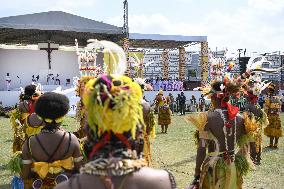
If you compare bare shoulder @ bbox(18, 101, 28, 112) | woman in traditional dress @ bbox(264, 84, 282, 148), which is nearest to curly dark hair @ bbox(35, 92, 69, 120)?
bare shoulder @ bbox(18, 101, 28, 112)

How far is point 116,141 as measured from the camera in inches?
86.4

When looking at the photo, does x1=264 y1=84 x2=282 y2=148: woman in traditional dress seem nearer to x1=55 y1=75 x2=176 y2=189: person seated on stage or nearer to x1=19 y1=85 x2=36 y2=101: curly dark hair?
x1=19 y1=85 x2=36 y2=101: curly dark hair

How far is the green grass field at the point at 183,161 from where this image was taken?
825cm

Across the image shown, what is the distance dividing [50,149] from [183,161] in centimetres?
659

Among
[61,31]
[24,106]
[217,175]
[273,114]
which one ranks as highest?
[61,31]

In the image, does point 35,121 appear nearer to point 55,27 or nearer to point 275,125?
point 275,125

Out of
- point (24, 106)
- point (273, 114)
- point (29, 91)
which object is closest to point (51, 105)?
point (29, 91)

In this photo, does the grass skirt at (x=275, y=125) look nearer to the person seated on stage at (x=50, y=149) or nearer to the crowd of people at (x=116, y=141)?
the crowd of people at (x=116, y=141)

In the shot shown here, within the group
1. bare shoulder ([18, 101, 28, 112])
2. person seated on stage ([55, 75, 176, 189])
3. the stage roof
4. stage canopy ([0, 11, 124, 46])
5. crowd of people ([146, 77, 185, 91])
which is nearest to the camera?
person seated on stage ([55, 75, 176, 189])

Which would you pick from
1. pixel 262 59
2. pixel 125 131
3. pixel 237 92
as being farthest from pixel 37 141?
pixel 262 59

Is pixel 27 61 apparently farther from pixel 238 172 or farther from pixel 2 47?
pixel 238 172

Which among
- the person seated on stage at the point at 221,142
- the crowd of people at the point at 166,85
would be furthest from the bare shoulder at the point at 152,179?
the crowd of people at the point at 166,85

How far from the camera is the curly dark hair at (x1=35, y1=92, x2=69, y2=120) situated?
412 centimetres

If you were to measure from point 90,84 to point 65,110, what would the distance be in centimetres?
200
